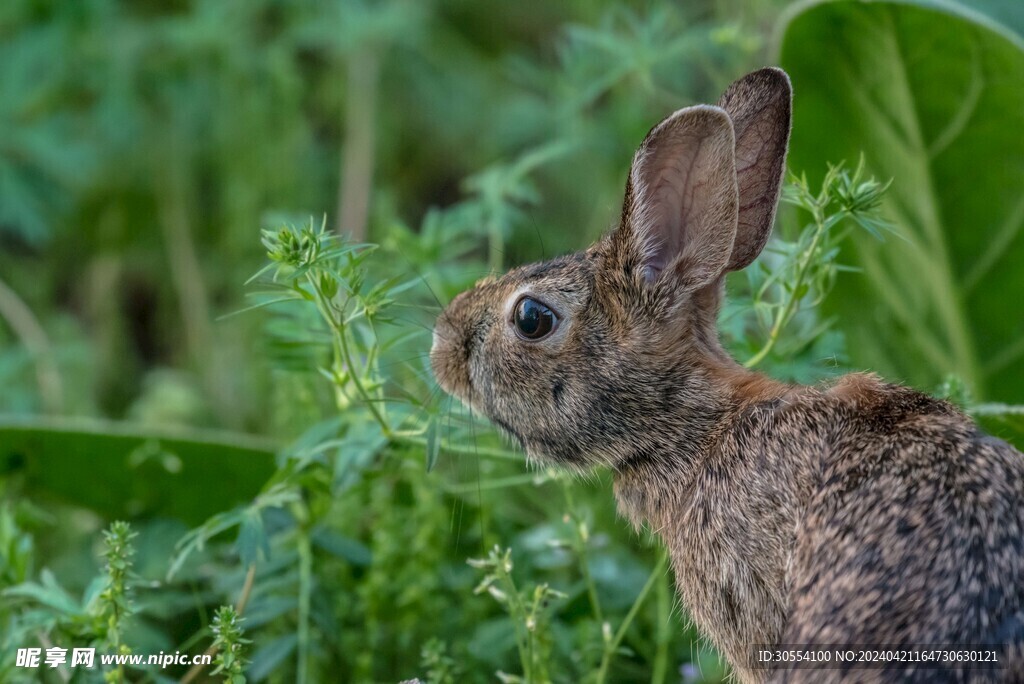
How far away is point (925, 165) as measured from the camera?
370cm

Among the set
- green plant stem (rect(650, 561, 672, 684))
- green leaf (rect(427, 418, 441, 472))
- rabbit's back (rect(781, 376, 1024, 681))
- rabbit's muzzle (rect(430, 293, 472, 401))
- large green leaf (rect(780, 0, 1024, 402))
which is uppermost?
large green leaf (rect(780, 0, 1024, 402))

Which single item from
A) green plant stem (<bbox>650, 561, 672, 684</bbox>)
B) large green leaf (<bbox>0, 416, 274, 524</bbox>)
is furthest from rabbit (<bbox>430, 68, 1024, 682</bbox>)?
large green leaf (<bbox>0, 416, 274, 524</bbox>)

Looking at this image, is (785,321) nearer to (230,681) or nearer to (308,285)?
(308,285)

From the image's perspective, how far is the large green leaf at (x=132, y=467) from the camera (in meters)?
3.57

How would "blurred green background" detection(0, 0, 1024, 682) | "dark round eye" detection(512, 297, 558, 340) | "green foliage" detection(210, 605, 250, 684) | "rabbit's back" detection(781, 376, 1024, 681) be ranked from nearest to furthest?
"rabbit's back" detection(781, 376, 1024, 681) < "green foliage" detection(210, 605, 250, 684) < "dark round eye" detection(512, 297, 558, 340) < "blurred green background" detection(0, 0, 1024, 682)

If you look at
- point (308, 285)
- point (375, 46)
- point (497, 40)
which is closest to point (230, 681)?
point (308, 285)

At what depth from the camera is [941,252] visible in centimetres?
378

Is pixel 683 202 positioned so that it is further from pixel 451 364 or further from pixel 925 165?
pixel 925 165

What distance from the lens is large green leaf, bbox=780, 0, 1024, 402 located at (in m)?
3.50

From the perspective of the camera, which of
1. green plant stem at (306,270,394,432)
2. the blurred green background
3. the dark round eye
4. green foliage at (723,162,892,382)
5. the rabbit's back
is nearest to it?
the rabbit's back

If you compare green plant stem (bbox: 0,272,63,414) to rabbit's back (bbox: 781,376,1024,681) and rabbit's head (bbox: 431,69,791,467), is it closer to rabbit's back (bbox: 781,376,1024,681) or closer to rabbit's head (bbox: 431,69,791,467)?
rabbit's head (bbox: 431,69,791,467)

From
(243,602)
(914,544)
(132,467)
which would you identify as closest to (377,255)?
(132,467)

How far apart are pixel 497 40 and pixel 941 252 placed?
9.45 feet

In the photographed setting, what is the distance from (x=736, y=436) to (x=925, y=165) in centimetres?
154
